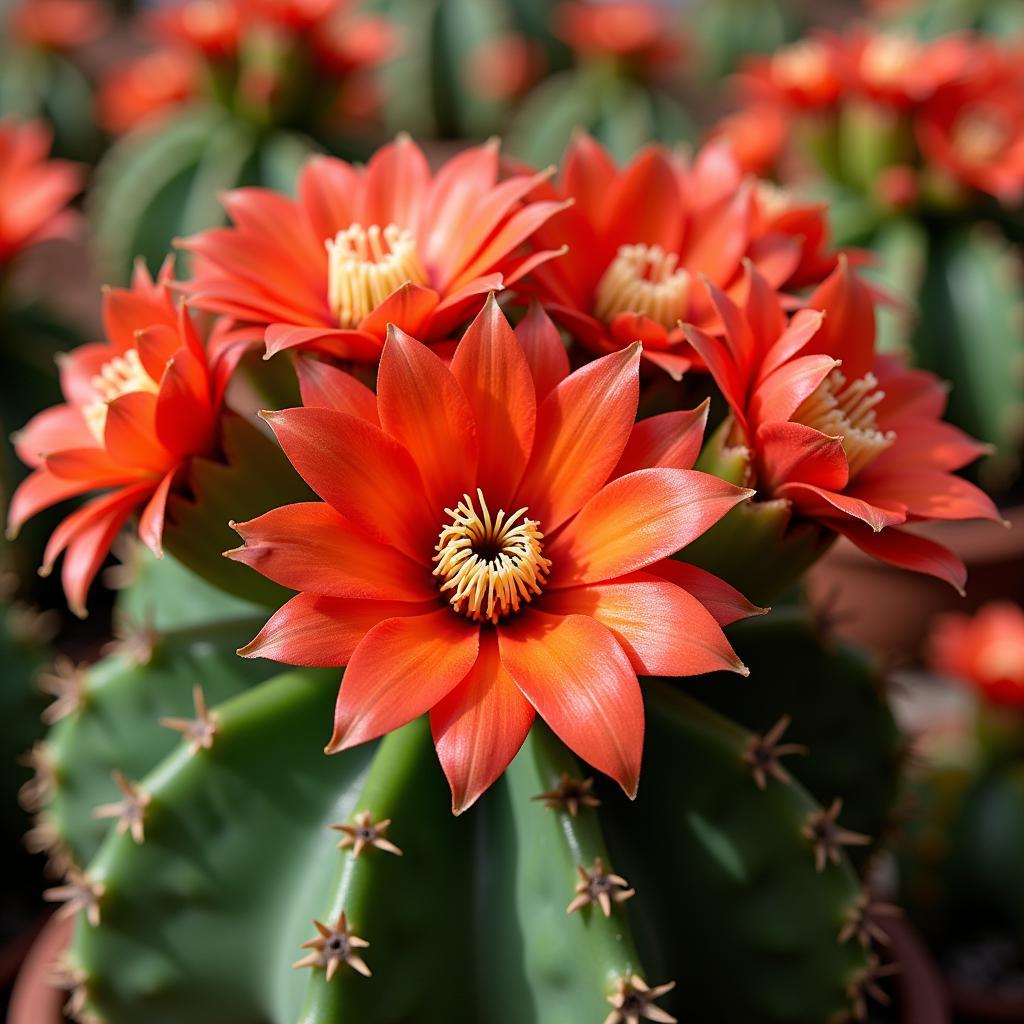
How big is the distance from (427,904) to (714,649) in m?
0.30

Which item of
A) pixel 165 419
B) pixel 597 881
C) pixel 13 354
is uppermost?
pixel 165 419

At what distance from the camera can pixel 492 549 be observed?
0.87 meters

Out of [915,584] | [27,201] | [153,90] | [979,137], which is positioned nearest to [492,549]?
[27,201]

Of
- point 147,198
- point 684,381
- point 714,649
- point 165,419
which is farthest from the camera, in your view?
point 147,198

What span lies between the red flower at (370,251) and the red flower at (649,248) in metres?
0.06

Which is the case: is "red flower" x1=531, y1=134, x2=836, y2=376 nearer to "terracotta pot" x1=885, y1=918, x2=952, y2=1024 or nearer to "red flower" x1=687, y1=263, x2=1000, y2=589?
"red flower" x1=687, y1=263, x2=1000, y2=589

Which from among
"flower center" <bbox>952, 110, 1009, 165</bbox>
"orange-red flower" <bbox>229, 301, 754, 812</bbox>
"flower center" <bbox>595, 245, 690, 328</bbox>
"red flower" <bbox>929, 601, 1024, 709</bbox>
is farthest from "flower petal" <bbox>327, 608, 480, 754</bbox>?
"flower center" <bbox>952, 110, 1009, 165</bbox>

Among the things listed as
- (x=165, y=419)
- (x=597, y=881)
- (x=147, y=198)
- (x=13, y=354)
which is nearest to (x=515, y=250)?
(x=165, y=419)

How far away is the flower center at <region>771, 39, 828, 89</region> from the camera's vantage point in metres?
2.16

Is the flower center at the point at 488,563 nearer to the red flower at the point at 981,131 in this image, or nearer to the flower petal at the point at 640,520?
A: the flower petal at the point at 640,520

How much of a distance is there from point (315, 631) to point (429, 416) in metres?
0.17

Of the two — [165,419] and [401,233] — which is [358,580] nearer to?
[165,419]

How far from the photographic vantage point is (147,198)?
244 cm

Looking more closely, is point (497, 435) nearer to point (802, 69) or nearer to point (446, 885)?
point (446, 885)
